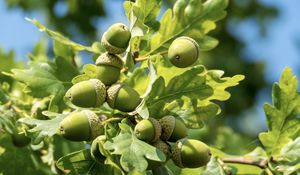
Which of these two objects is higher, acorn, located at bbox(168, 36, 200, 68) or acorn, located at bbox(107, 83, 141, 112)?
acorn, located at bbox(168, 36, 200, 68)

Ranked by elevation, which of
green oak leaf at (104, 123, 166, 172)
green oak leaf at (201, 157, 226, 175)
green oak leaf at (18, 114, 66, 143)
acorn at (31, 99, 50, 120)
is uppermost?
green oak leaf at (104, 123, 166, 172)

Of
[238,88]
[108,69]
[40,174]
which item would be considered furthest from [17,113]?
[238,88]

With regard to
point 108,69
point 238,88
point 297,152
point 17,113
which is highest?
point 108,69

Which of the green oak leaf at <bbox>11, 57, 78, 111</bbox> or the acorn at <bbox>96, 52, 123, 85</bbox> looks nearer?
the acorn at <bbox>96, 52, 123, 85</bbox>

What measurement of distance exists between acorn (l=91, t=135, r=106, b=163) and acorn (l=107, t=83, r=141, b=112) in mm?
106

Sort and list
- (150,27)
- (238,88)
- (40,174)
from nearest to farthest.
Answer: (150,27), (40,174), (238,88)

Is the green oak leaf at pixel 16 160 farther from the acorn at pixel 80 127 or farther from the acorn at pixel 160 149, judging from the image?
the acorn at pixel 160 149

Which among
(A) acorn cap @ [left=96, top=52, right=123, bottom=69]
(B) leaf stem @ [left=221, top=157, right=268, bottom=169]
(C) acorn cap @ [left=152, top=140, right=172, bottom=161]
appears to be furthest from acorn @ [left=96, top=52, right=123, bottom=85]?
(B) leaf stem @ [left=221, top=157, right=268, bottom=169]

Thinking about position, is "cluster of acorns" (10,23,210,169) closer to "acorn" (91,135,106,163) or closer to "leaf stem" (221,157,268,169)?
"acorn" (91,135,106,163)

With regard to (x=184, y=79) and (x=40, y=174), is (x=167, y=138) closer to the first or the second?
(x=184, y=79)

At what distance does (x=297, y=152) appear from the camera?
238cm

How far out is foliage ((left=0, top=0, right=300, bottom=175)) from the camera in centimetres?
195

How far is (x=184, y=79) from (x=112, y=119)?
26 centimetres

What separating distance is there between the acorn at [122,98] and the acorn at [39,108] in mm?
511
